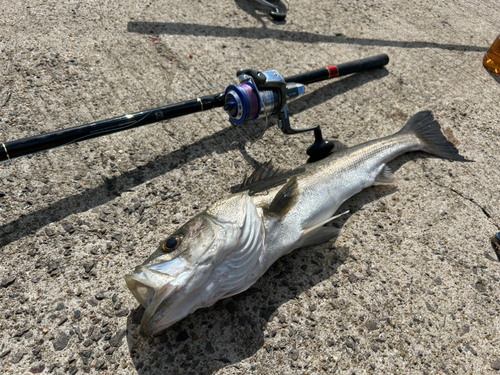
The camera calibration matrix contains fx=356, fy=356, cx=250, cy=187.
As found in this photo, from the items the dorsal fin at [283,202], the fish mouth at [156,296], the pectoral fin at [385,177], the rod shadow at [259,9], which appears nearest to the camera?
the fish mouth at [156,296]

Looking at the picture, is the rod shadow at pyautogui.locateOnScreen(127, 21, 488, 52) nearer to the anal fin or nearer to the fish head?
the anal fin

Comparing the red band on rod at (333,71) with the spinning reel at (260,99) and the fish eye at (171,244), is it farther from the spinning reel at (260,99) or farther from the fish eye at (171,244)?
the fish eye at (171,244)

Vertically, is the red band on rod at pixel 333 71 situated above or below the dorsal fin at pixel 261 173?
above

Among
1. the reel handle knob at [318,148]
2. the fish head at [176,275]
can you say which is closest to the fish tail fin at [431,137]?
the reel handle knob at [318,148]

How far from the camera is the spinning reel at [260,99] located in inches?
105

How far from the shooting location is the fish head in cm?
171

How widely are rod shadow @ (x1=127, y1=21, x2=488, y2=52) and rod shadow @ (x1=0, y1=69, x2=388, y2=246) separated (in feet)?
2.93

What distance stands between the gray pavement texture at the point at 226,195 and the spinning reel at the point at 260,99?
286mm

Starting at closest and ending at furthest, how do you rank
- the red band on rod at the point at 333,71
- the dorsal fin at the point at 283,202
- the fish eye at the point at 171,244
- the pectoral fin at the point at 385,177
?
1. the fish eye at the point at 171,244
2. the dorsal fin at the point at 283,202
3. the pectoral fin at the point at 385,177
4. the red band on rod at the point at 333,71

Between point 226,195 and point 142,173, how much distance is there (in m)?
0.69

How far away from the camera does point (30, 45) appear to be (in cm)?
339

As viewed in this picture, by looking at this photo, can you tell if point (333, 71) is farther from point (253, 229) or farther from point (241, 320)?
point (241, 320)

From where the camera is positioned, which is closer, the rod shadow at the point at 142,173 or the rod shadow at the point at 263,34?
the rod shadow at the point at 142,173

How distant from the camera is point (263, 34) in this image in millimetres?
4160
